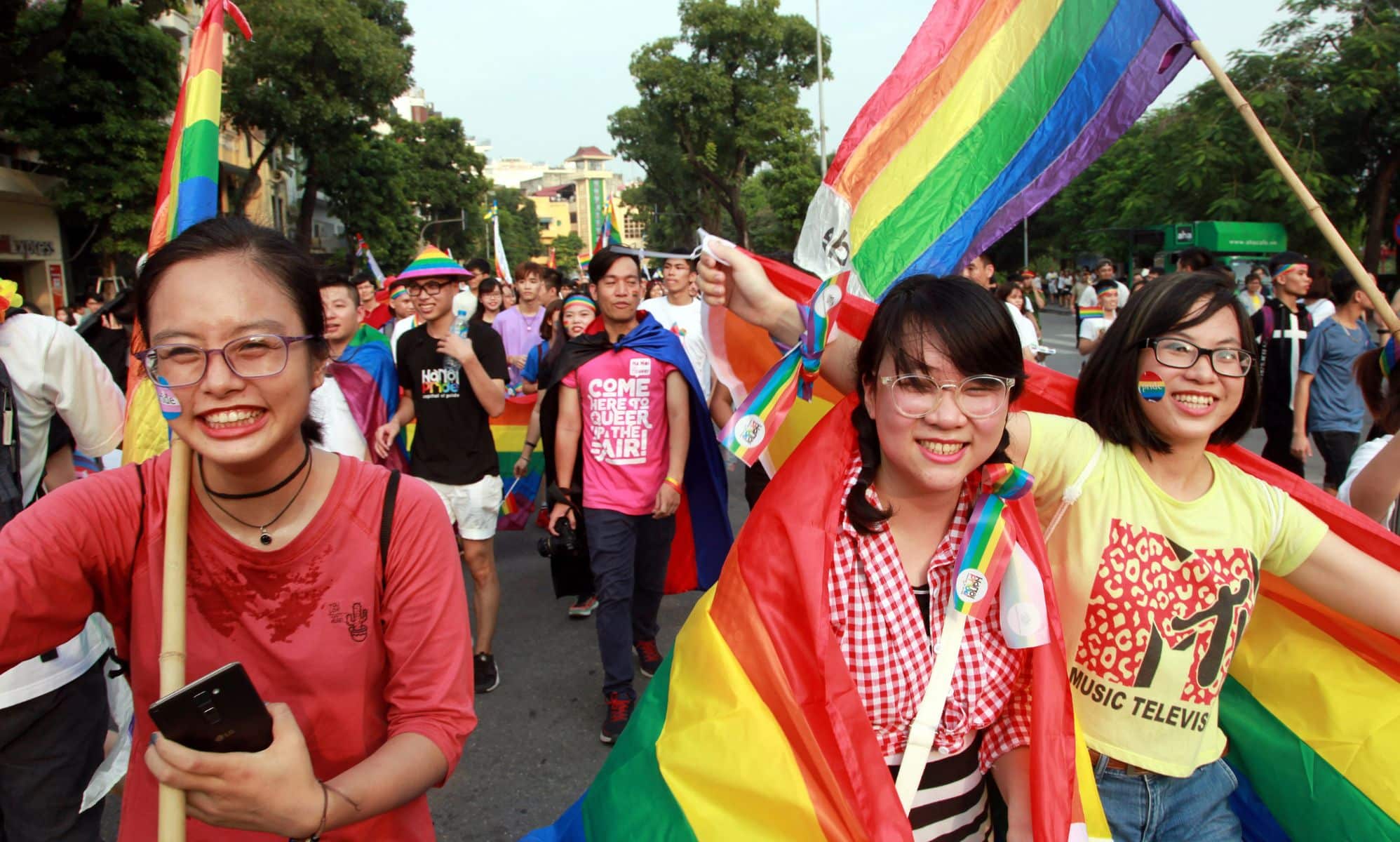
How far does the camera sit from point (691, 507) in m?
4.57

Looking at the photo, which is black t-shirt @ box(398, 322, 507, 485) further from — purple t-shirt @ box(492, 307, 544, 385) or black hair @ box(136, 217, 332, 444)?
purple t-shirt @ box(492, 307, 544, 385)

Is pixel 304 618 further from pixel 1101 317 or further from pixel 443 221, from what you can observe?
pixel 443 221

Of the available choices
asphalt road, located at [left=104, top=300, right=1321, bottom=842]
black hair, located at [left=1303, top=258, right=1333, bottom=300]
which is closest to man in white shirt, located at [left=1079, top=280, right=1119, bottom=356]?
black hair, located at [left=1303, top=258, right=1333, bottom=300]

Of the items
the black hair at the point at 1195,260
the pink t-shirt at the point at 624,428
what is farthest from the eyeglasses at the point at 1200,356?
the black hair at the point at 1195,260

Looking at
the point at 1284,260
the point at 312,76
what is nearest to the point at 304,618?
the point at 1284,260

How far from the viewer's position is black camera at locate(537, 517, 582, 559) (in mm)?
4367

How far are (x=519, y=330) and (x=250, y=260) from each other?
22.9ft

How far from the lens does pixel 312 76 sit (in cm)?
2339

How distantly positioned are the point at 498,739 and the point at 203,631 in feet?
8.78

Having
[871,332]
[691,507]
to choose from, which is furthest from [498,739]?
[871,332]

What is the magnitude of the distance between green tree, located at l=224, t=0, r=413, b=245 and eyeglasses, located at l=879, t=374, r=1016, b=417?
23.8m

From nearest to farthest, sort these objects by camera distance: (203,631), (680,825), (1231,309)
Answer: (203,631)
(680,825)
(1231,309)

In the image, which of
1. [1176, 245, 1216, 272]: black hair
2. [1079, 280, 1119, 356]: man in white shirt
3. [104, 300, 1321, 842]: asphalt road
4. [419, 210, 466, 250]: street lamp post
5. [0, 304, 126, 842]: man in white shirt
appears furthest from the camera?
[419, 210, 466, 250]: street lamp post

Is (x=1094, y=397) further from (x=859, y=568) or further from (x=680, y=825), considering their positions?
(x=680, y=825)
